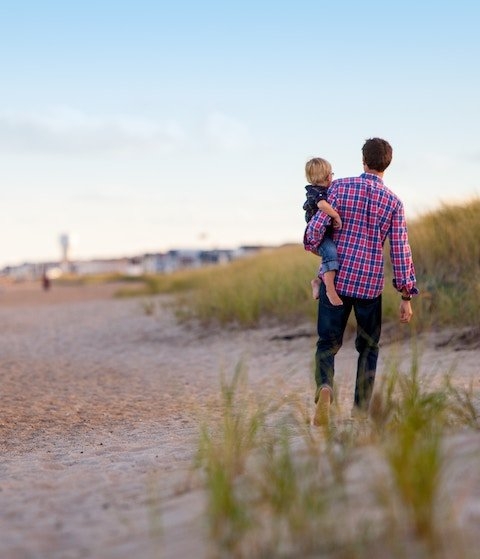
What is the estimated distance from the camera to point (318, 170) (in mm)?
5176

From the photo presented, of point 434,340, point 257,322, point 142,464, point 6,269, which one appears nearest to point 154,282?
point 257,322

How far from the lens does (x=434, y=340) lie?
10008 millimetres

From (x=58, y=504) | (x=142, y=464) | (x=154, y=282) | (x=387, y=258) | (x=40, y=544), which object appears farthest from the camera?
(x=154, y=282)

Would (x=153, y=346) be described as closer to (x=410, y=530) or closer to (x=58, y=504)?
(x=58, y=504)

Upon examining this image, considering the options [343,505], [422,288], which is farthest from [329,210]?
[422,288]

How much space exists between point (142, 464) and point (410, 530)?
2163 millimetres

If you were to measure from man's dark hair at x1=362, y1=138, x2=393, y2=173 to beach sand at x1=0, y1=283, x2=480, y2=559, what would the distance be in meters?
1.06

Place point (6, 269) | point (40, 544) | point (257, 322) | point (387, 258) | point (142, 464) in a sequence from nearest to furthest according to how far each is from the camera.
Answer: point (40, 544) < point (142, 464) < point (387, 258) < point (257, 322) < point (6, 269)

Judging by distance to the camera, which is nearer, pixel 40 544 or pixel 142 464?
pixel 40 544

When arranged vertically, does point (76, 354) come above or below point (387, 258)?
below

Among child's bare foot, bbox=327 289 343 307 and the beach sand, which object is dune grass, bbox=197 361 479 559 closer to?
the beach sand

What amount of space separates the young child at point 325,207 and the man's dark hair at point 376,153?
24 centimetres

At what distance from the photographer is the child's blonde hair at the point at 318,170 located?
518 centimetres

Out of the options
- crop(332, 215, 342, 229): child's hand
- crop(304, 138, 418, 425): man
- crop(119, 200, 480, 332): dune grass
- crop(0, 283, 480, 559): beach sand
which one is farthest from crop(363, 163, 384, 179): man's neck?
crop(119, 200, 480, 332): dune grass
